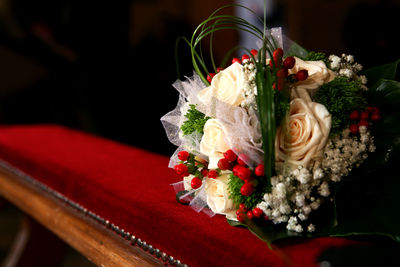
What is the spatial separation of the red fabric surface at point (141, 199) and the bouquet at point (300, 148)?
1.8 inches

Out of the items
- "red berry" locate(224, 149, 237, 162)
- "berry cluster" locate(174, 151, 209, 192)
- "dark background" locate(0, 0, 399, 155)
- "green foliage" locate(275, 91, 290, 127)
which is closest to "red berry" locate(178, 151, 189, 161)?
"berry cluster" locate(174, 151, 209, 192)

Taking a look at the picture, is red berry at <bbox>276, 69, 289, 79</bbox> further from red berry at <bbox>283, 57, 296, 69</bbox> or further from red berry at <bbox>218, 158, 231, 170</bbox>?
red berry at <bbox>218, 158, 231, 170</bbox>

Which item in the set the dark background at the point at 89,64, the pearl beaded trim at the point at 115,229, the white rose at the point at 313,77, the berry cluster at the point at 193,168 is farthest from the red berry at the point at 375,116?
the dark background at the point at 89,64

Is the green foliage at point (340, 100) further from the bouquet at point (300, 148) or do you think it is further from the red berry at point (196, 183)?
the red berry at point (196, 183)

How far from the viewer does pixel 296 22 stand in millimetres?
6660

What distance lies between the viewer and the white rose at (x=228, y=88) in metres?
0.80

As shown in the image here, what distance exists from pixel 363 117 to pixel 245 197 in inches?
10.9

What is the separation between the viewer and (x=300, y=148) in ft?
2.40

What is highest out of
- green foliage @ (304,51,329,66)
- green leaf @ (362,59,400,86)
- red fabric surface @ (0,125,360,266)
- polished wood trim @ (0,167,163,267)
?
green leaf @ (362,59,400,86)

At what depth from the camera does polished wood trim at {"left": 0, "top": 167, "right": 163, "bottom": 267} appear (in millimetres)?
1014

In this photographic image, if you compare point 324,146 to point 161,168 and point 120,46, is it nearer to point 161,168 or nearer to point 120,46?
point 161,168

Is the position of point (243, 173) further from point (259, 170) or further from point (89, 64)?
point (89, 64)

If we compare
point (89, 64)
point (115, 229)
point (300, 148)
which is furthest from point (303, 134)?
point (89, 64)

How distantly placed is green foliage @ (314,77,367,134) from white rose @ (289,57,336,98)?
0.05ft
